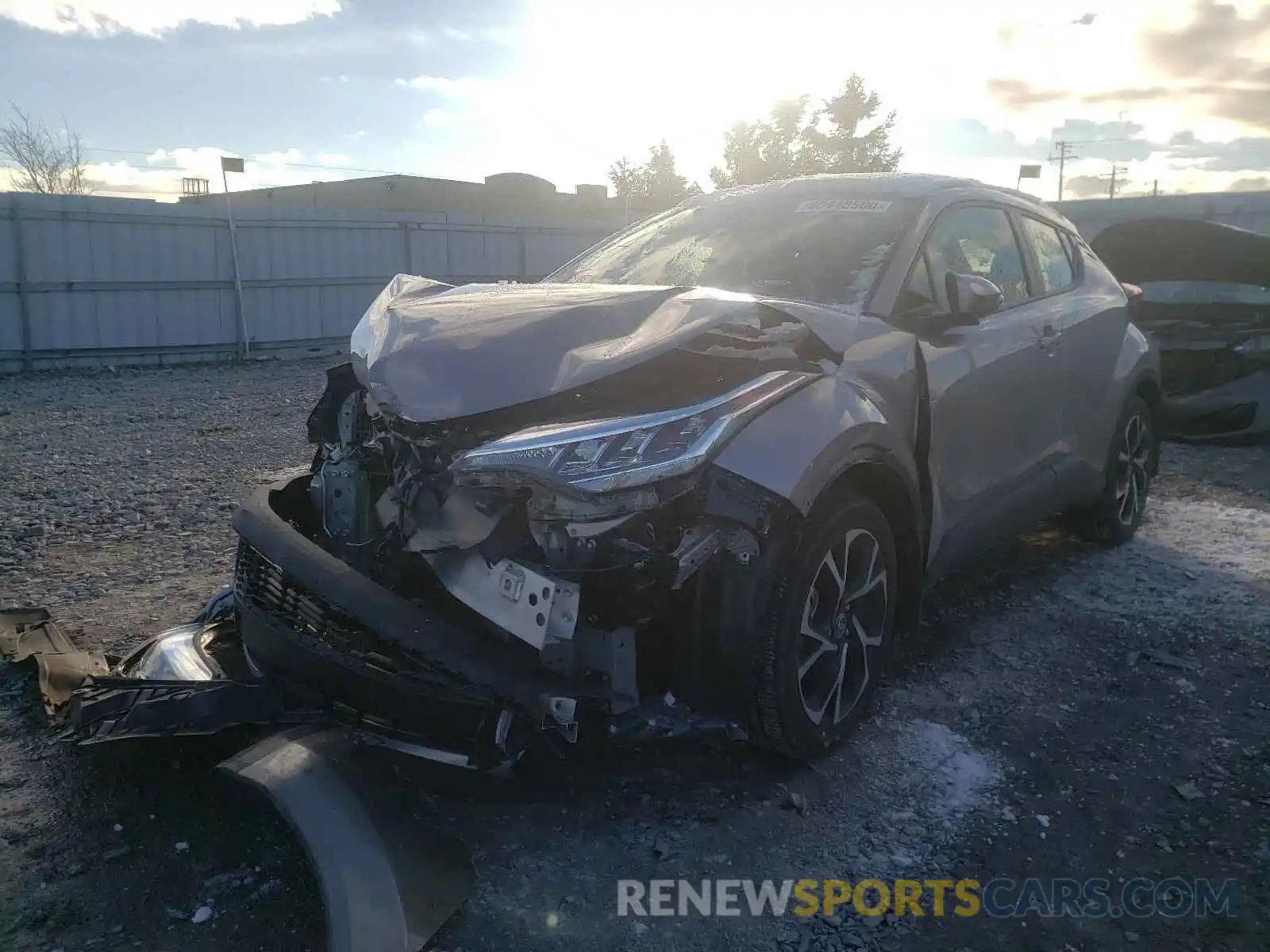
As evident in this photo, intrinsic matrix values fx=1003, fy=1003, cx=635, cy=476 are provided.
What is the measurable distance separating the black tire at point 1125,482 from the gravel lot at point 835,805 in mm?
447

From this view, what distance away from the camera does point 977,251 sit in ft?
13.3

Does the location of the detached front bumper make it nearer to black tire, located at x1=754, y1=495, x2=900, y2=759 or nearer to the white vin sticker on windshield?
black tire, located at x1=754, y1=495, x2=900, y2=759

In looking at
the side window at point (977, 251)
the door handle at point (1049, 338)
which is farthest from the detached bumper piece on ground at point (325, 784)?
the door handle at point (1049, 338)

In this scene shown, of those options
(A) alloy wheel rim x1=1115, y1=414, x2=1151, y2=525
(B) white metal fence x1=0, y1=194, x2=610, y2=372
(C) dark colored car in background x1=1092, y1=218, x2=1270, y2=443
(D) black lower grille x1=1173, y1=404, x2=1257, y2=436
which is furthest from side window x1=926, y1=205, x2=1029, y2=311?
(B) white metal fence x1=0, y1=194, x2=610, y2=372

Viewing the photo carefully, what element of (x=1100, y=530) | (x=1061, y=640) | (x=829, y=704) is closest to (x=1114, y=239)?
(x=1100, y=530)

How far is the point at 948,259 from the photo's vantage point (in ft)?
12.5

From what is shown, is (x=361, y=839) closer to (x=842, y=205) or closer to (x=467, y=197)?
(x=842, y=205)

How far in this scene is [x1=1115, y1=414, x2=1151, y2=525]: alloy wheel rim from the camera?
17.1 ft

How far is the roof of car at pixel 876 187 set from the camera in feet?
13.0

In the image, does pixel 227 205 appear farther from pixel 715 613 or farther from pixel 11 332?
pixel 715 613

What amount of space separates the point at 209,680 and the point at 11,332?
12.6 metres

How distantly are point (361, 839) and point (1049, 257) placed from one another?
392cm

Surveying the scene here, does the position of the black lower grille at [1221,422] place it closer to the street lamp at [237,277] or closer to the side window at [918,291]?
the side window at [918,291]

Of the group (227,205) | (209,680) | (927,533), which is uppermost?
(227,205)
